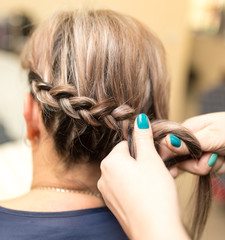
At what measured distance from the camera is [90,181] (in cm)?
78

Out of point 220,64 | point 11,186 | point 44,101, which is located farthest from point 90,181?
point 220,64

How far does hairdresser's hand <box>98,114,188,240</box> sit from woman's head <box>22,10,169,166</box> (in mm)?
95

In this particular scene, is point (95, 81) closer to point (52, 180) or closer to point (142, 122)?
point (142, 122)

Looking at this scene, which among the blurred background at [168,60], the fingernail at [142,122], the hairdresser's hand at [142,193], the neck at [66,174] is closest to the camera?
the hairdresser's hand at [142,193]

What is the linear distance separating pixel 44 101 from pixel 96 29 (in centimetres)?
23

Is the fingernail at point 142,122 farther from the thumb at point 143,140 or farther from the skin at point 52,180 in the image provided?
the skin at point 52,180

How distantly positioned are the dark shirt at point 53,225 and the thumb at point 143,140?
0.25 m

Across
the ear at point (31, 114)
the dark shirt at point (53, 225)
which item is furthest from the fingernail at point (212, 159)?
the ear at point (31, 114)

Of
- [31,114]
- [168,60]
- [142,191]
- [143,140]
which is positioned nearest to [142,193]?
[142,191]

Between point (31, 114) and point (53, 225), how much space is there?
316 millimetres

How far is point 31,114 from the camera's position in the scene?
813 millimetres

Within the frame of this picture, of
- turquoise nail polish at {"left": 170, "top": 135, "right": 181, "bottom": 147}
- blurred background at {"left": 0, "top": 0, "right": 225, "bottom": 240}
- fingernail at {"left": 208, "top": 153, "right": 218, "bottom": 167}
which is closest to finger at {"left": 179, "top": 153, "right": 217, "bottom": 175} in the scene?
fingernail at {"left": 208, "top": 153, "right": 218, "bottom": 167}

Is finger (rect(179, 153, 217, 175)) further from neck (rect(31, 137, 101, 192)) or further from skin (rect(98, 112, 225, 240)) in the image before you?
neck (rect(31, 137, 101, 192))

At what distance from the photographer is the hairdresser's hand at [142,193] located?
0.52 meters
